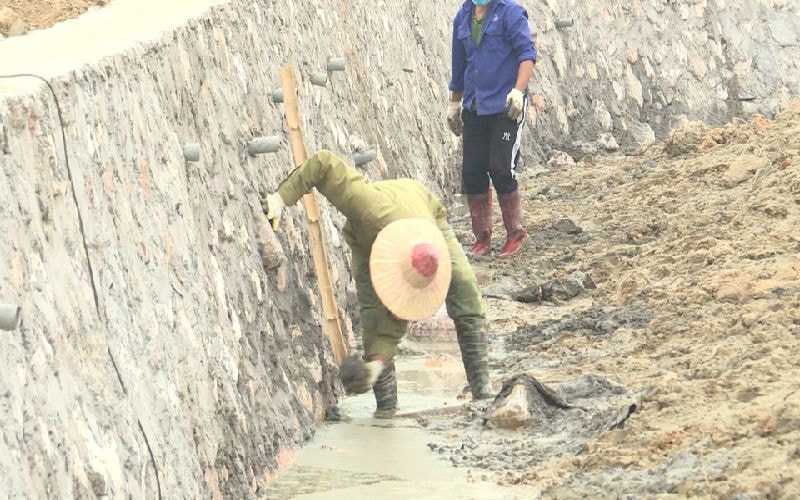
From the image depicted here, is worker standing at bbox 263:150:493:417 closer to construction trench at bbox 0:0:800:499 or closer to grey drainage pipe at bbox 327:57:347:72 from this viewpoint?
construction trench at bbox 0:0:800:499

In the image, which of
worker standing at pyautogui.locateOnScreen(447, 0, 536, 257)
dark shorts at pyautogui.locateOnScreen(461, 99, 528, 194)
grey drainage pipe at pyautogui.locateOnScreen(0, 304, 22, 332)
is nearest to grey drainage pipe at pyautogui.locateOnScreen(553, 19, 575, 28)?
worker standing at pyautogui.locateOnScreen(447, 0, 536, 257)

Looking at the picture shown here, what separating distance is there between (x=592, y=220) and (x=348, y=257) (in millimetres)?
3389

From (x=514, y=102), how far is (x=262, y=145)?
11.0ft

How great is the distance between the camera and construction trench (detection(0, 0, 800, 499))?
4.58m

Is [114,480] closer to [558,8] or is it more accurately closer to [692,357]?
[692,357]

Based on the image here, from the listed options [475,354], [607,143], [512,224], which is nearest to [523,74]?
[512,224]

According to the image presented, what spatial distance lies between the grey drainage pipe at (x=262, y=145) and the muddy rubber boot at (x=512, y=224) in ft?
12.2

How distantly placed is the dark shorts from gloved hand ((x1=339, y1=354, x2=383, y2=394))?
3735 mm

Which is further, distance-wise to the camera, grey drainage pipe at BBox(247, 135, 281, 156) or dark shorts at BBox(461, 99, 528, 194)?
dark shorts at BBox(461, 99, 528, 194)

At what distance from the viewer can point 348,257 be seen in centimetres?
887

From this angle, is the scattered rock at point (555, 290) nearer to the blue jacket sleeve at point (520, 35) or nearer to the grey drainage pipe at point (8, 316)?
the blue jacket sleeve at point (520, 35)

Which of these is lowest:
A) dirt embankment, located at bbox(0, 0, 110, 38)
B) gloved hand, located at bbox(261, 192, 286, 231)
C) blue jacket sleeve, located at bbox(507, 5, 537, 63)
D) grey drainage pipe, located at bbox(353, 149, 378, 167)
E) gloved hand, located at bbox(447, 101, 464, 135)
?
gloved hand, located at bbox(261, 192, 286, 231)

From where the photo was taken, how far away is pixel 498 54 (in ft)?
34.4

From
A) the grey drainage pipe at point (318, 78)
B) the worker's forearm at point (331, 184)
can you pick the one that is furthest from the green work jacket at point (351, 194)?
the grey drainage pipe at point (318, 78)
